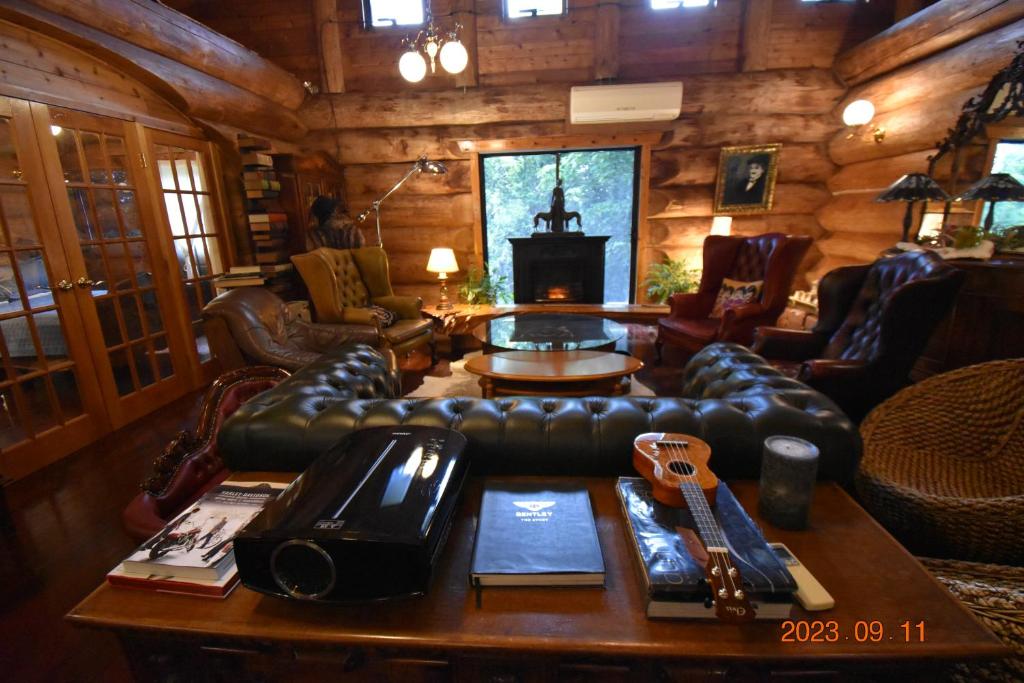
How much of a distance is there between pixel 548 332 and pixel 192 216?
124 inches

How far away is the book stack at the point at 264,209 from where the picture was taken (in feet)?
12.5

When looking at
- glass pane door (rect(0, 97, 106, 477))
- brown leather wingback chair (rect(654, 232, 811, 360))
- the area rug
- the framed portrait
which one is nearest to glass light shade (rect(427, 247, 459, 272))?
the area rug

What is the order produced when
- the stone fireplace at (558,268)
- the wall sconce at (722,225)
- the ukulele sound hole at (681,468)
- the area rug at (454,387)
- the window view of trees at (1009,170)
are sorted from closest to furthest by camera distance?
the ukulele sound hole at (681,468)
the window view of trees at (1009,170)
the area rug at (454,387)
the wall sconce at (722,225)
the stone fireplace at (558,268)

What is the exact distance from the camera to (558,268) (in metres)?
5.16

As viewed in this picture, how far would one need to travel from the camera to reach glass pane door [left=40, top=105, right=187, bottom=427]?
2.79m

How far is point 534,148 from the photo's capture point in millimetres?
4855

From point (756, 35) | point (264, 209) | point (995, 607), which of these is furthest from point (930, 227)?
point (264, 209)

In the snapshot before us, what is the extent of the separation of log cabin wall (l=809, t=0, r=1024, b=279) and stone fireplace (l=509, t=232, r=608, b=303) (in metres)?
2.37

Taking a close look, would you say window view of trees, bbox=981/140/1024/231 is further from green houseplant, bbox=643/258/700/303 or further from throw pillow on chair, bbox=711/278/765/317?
green houseplant, bbox=643/258/700/303

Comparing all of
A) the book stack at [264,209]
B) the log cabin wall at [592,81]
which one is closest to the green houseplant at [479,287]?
the log cabin wall at [592,81]

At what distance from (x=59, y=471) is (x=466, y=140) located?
4.26 meters

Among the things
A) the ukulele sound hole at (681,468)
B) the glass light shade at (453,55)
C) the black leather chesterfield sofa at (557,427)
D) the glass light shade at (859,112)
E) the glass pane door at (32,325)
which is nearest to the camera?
the ukulele sound hole at (681,468)

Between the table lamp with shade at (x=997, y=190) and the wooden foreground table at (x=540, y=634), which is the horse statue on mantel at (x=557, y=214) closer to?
the table lamp with shade at (x=997, y=190)

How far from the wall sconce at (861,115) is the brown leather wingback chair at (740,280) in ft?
4.81
